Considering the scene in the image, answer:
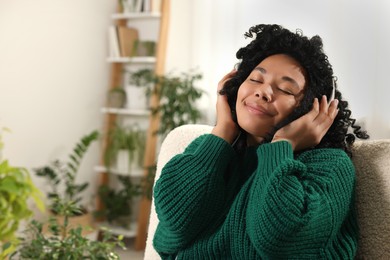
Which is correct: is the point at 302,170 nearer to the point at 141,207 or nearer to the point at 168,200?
the point at 168,200

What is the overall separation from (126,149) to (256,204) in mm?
2856

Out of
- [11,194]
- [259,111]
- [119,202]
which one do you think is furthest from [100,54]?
[11,194]

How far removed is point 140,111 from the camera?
4.06m

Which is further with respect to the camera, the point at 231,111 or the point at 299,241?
the point at 231,111

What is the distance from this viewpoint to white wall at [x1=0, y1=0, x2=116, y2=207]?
3.78 meters

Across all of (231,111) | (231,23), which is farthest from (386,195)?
(231,23)

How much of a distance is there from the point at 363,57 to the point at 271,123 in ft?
6.80

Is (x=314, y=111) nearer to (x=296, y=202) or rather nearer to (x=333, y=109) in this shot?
(x=333, y=109)

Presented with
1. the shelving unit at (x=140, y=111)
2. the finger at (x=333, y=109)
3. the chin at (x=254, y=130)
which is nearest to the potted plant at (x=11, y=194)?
the chin at (x=254, y=130)

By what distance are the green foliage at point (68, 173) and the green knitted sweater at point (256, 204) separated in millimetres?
2464

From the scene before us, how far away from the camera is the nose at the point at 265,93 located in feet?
4.41

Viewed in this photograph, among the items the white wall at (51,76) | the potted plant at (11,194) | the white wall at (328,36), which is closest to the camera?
the potted plant at (11,194)

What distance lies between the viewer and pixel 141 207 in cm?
399

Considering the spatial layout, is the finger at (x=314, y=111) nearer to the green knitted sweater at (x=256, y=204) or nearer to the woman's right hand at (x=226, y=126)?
the green knitted sweater at (x=256, y=204)
